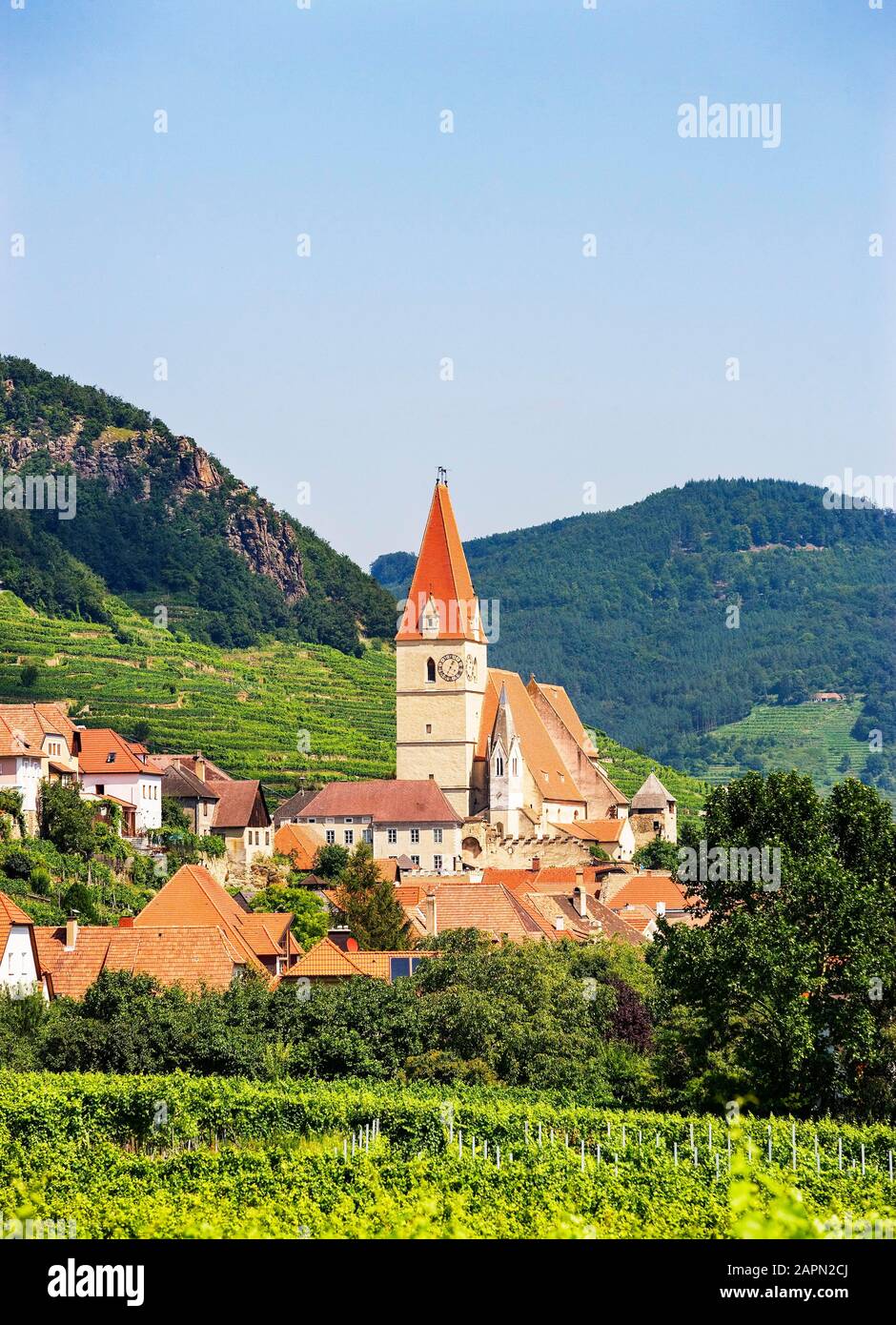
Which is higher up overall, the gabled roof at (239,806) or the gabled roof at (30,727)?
the gabled roof at (30,727)

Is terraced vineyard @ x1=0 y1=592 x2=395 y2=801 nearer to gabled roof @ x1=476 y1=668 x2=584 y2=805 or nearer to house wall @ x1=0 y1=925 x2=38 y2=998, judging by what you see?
gabled roof @ x1=476 y1=668 x2=584 y2=805

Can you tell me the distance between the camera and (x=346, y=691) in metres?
133

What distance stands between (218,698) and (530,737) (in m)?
32.6

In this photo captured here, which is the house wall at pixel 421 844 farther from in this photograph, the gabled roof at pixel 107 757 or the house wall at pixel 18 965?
the house wall at pixel 18 965

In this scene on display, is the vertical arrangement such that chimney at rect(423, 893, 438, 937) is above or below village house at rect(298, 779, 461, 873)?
below

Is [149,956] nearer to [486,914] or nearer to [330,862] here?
[486,914]

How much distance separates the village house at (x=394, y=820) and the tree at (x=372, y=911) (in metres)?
19.1

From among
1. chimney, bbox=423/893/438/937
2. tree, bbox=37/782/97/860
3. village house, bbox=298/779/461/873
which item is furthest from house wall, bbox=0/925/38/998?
village house, bbox=298/779/461/873

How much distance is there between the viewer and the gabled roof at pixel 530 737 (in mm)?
89000

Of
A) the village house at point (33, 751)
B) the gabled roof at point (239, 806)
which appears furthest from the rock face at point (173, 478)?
the village house at point (33, 751)

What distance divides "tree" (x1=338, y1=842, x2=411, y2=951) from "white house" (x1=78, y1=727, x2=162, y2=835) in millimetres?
13138

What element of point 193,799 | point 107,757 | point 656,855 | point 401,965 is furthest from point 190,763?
point 401,965

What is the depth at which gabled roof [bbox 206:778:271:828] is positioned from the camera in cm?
7844

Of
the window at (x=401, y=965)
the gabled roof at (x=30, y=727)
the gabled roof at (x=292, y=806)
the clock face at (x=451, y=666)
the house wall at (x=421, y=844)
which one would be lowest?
the window at (x=401, y=965)
